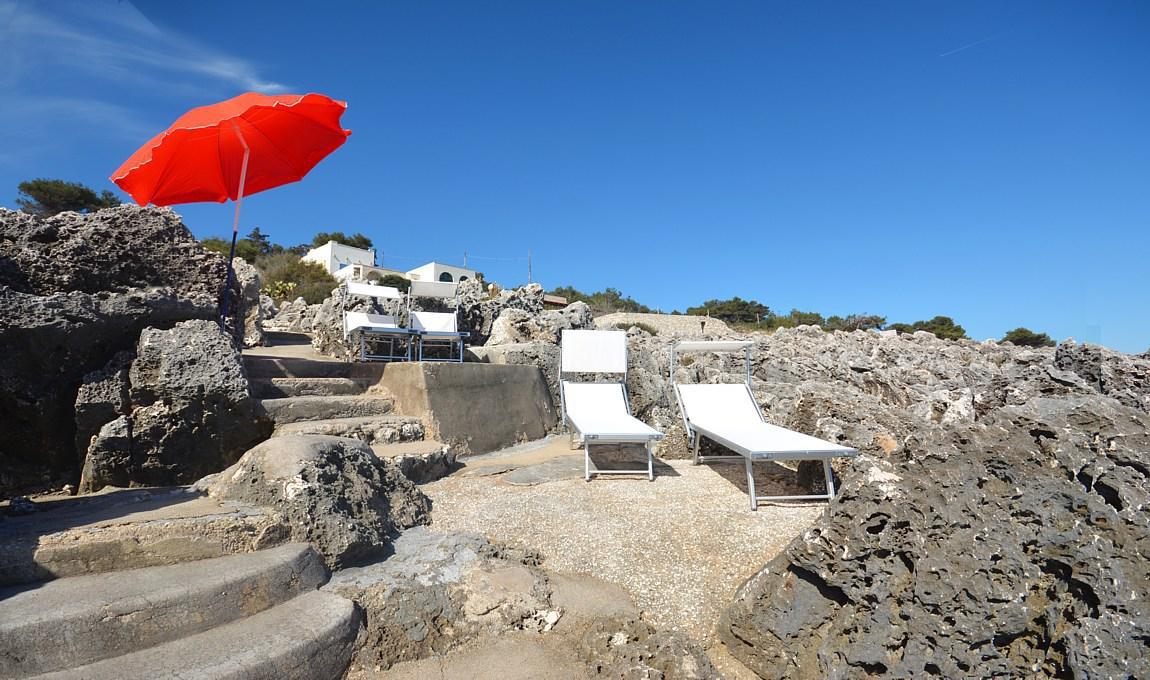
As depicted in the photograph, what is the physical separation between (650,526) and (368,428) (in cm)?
287

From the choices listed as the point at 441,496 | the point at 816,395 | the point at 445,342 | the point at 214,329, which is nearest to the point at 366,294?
the point at 445,342

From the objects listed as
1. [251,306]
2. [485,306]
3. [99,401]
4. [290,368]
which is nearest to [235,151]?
A: [290,368]

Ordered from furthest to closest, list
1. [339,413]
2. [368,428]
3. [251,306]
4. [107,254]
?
[251,306], [339,413], [368,428], [107,254]

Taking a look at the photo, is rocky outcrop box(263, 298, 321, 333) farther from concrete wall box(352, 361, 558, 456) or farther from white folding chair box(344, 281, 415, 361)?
concrete wall box(352, 361, 558, 456)

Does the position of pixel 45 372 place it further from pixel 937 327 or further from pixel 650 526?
pixel 937 327

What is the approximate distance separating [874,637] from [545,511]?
2.37 metres

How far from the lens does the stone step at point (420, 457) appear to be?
15.1ft

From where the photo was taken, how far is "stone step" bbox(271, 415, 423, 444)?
15.4 ft

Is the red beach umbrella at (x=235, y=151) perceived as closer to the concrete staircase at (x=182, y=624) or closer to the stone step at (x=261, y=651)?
the concrete staircase at (x=182, y=624)

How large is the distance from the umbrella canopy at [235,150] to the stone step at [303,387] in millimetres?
2041

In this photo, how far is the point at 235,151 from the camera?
19.4 feet

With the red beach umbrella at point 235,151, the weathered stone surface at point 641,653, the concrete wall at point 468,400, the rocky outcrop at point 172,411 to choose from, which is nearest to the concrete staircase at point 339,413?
the concrete wall at point 468,400

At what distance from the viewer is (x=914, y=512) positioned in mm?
2361

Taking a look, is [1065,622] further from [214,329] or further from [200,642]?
[214,329]
